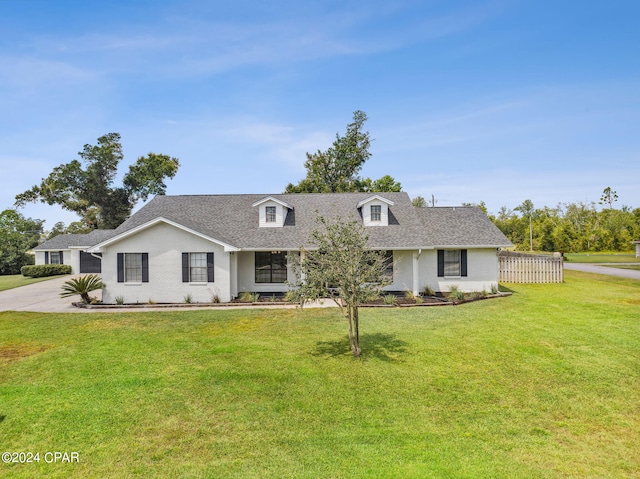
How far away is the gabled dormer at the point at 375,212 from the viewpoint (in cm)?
1950

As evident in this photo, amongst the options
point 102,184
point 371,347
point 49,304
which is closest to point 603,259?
point 371,347

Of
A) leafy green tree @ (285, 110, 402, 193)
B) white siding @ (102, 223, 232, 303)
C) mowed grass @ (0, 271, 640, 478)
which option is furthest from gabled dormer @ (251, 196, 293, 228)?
leafy green tree @ (285, 110, 402, 193)

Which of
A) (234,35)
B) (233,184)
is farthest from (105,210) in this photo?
(234,35)

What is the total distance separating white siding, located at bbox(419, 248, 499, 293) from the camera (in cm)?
1850

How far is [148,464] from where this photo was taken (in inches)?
179

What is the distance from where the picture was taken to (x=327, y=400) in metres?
6.29

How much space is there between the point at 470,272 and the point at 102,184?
4915cm

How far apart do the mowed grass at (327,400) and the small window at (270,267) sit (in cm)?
671

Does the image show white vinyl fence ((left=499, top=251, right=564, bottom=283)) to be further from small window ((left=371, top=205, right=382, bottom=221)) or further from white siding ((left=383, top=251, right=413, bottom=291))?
small window ((left=371, top=205, right=382, bottom=221))

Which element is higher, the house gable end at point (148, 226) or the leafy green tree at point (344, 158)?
the leafy green tree at point (344, 158)

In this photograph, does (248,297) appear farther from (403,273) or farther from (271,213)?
(403,273)

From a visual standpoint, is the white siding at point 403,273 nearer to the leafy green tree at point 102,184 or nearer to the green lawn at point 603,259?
the green lawn at point 603,259

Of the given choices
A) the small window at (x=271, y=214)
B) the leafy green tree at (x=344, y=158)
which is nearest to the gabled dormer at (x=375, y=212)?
the small window at (x=271, y=214)

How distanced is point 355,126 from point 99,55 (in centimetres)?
3095
